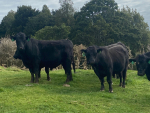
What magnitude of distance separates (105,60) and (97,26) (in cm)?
2140

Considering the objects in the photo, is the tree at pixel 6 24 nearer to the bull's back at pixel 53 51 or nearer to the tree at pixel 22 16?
the tree at pixel 22 16

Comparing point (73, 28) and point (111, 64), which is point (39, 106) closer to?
point (111, 64)

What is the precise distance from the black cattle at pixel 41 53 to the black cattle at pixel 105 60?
2.09m

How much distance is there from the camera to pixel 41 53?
9477mm

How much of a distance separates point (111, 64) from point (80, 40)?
21.8 meters

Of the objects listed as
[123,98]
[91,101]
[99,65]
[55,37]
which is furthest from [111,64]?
[55,37]

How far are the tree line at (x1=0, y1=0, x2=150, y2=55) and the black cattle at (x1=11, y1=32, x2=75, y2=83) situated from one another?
16956 mm

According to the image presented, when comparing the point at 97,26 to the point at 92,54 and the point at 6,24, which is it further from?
the point at 6,24

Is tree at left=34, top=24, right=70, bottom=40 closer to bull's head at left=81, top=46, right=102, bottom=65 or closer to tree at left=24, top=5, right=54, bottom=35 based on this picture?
tree at left=24, top=5, right=54, bottom=35

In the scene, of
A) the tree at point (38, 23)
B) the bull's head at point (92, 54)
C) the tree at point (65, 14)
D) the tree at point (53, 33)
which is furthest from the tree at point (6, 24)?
the bull's head at point (92, 54)

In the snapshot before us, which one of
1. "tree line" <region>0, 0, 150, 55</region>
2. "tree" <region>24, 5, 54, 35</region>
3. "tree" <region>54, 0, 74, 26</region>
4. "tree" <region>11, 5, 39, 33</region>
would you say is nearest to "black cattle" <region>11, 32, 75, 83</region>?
"tree line" <region>0, 0, 150, 55</region>

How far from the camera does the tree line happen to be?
2895 cm

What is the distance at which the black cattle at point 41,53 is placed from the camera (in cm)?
896

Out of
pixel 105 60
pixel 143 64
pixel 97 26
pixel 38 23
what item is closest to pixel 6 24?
pixel 38 23
